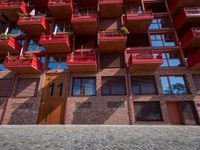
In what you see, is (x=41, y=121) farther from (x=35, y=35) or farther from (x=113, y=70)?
(x=35, y=35)

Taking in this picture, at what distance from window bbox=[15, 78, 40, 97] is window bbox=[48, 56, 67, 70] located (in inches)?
103

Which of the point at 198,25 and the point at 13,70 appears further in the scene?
the point at 198,25

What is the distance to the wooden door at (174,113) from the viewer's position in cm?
1397

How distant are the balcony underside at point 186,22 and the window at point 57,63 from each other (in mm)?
17335

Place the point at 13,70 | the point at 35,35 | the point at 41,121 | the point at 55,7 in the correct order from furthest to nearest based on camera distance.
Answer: the point at 35,35 → the point at 55,7 → the point at 13,70 → the point at 41,121

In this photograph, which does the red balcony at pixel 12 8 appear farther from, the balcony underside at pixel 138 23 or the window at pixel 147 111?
the window at pixel 147 111

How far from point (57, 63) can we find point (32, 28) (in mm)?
6251

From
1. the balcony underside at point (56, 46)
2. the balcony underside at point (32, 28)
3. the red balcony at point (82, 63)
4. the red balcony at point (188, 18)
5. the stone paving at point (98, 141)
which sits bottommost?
the stone paving at point (98, 141)

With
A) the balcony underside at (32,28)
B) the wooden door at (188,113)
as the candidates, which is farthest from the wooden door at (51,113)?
the wooden door at (188,113)

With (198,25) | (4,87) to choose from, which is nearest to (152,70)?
(198,25)

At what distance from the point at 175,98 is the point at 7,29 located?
25.9 meters

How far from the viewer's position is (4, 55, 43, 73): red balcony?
14.5 m

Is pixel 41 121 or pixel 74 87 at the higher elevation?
pixel 74 87

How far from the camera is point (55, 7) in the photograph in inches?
669
